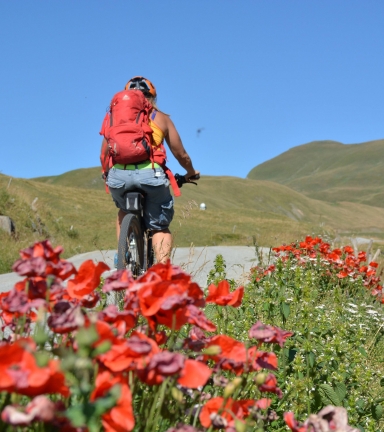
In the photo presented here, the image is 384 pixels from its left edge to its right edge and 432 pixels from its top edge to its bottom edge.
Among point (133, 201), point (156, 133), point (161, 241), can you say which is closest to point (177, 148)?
point (156, 133)

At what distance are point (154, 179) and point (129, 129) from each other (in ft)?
1.44

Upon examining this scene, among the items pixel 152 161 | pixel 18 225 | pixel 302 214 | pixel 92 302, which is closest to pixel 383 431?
pixel 92 302

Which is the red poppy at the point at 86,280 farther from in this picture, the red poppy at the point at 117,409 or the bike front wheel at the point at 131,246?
the bike front wheel at the point at 131,246

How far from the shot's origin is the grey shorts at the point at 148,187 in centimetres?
432

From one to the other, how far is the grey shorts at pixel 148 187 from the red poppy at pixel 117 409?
11.1 feet

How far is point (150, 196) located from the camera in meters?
4.51

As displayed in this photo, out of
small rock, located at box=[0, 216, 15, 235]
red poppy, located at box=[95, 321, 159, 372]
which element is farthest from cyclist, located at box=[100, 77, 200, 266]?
small rock, located at box=[0, 216, 15, 235]

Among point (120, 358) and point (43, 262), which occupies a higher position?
point (43, 262)

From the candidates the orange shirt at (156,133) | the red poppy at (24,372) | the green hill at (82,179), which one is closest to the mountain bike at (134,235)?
the orange shirt at (156,133)

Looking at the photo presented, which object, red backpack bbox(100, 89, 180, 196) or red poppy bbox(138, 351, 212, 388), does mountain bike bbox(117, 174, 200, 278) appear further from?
red poppy bbox(138, 351, 212, 388)

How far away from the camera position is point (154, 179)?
433 cm

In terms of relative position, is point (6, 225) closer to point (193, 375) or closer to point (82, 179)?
point (193, 375)

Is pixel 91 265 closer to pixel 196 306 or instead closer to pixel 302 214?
pixel 196 306

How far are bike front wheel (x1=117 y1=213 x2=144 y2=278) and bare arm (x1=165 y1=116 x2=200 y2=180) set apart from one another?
2.18 ft
